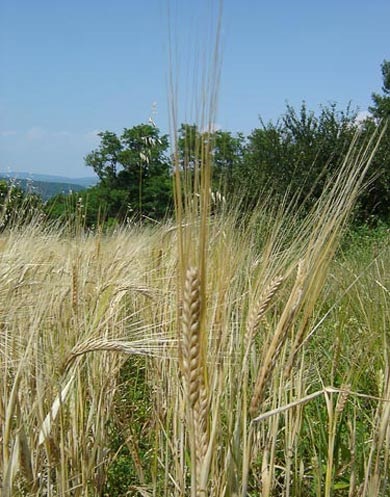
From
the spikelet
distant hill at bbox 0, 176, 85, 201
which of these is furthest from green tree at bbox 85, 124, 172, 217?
the spikelet

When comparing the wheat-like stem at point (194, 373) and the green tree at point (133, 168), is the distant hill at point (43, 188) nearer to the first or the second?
the green tree at point (133, 168)

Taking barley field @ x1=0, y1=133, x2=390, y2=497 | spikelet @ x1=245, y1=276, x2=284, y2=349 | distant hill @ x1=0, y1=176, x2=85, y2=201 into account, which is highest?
distant hill @ x1=0, y1=176, x2=85, y2=201

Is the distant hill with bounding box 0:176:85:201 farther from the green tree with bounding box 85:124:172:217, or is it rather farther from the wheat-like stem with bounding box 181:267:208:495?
the wheat-like stem with bounding box 181:267:208:495

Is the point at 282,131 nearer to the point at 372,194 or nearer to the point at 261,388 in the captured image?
the point at 372,194

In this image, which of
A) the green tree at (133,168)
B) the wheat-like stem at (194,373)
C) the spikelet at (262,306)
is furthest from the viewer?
the green tree at (133,168)

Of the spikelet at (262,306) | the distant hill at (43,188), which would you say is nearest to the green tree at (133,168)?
the distant hill at (43,188)

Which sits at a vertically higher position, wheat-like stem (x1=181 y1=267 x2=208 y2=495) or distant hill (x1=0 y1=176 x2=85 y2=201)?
distant hill (x1=0 y1=176 x2=85 y2=201)

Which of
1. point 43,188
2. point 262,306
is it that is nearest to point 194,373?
point 262,306

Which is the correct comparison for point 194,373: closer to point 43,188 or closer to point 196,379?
point 196,379

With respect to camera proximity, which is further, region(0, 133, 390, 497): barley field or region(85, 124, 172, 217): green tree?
region(85, 124, 172, 217): green tree

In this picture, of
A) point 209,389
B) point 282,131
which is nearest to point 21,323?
point 209,389

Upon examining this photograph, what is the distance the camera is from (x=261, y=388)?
111 centimetres

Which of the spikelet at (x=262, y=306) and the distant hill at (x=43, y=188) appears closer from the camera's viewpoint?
the spikelet at (x=262, y=306)

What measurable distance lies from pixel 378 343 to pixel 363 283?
86 centimetres
